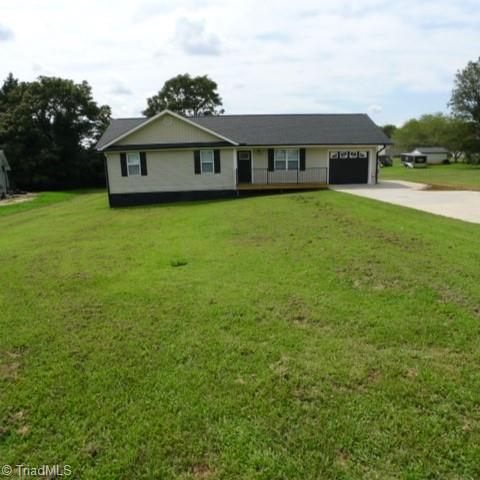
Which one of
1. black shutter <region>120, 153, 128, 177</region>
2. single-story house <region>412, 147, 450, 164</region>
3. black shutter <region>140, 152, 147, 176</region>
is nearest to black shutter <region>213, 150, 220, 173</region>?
black shutter <region>140, 152, 147, 176</region>

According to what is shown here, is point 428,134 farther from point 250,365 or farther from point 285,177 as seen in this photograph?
point 250,365

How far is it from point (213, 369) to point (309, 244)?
4.82 metres

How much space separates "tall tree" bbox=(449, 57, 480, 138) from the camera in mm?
51781

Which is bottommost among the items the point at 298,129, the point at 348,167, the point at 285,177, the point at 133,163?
the point at 285,177

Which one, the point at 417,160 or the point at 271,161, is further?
the point at 417,160

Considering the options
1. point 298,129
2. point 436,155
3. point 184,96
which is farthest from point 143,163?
point 436,155

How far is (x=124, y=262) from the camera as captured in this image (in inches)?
304

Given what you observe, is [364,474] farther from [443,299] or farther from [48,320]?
[48,320]

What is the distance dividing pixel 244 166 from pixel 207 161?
2274mm

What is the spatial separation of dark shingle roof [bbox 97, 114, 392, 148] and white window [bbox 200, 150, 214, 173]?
67.6 inches

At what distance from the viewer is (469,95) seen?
52188 mm

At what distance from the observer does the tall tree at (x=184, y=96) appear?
56.3 m

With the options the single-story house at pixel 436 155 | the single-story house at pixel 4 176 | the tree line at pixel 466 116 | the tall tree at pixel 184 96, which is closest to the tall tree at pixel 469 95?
the tree line at pixel 466 116

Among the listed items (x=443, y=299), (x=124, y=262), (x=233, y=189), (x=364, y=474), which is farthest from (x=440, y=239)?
(x=233, y=189)
